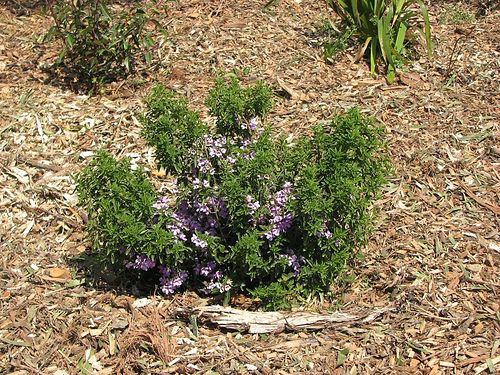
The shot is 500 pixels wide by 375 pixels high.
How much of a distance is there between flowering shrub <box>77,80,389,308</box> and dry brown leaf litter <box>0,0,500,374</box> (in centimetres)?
25

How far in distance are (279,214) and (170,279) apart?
2.07ft

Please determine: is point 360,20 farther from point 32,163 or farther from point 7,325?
point 7,325

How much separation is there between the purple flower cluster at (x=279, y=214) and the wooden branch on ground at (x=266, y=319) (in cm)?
38

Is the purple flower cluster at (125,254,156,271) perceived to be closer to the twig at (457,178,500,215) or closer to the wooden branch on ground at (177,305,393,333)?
the wooden branch on ground at (177,305,393,333)

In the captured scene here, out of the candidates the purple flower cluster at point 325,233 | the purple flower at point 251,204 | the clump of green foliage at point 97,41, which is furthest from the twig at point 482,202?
the clump of green foliage at point 97,41

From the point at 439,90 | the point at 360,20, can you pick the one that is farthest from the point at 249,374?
the point at 360,20

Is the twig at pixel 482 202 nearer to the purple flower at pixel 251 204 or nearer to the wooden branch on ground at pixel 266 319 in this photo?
the wooden branch on ground at pixel 266 319

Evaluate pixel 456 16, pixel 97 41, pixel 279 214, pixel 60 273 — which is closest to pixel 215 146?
pixel 279 214

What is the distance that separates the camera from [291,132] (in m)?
4.89

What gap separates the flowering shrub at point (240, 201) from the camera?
3.38 metres

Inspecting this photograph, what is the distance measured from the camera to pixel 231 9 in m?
6.14

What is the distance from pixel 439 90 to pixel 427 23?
46 centimetres

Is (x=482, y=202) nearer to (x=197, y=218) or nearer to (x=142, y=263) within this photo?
(x=197, y=218)

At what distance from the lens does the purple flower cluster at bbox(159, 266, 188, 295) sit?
3.62 metres
